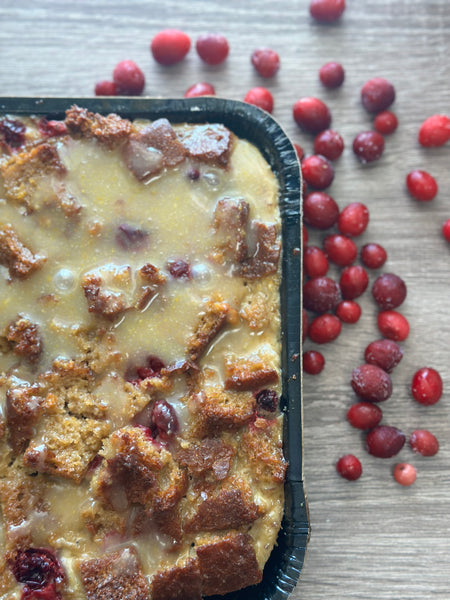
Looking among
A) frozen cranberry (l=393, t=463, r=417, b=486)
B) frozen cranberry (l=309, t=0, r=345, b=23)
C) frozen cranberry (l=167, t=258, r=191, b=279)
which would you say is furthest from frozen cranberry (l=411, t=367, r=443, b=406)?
frozen cranberry (l=309, t=0, r=345, b=23)

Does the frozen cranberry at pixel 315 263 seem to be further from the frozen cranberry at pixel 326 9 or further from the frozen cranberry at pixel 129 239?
the frozen cranberry at pixel 326 9

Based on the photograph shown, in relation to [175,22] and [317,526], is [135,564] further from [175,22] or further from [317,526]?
[175,22]

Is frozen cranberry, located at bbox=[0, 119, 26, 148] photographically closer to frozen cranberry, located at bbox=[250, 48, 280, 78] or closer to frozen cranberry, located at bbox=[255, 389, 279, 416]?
frozen cranberry, located at bbox=[250, 48, 280, 78]

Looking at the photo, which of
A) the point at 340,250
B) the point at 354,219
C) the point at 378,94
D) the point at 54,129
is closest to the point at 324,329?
the point at 340,250

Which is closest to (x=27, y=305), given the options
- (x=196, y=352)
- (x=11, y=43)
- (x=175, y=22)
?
(x=196, y=352)

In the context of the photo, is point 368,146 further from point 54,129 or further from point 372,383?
point 54,129
